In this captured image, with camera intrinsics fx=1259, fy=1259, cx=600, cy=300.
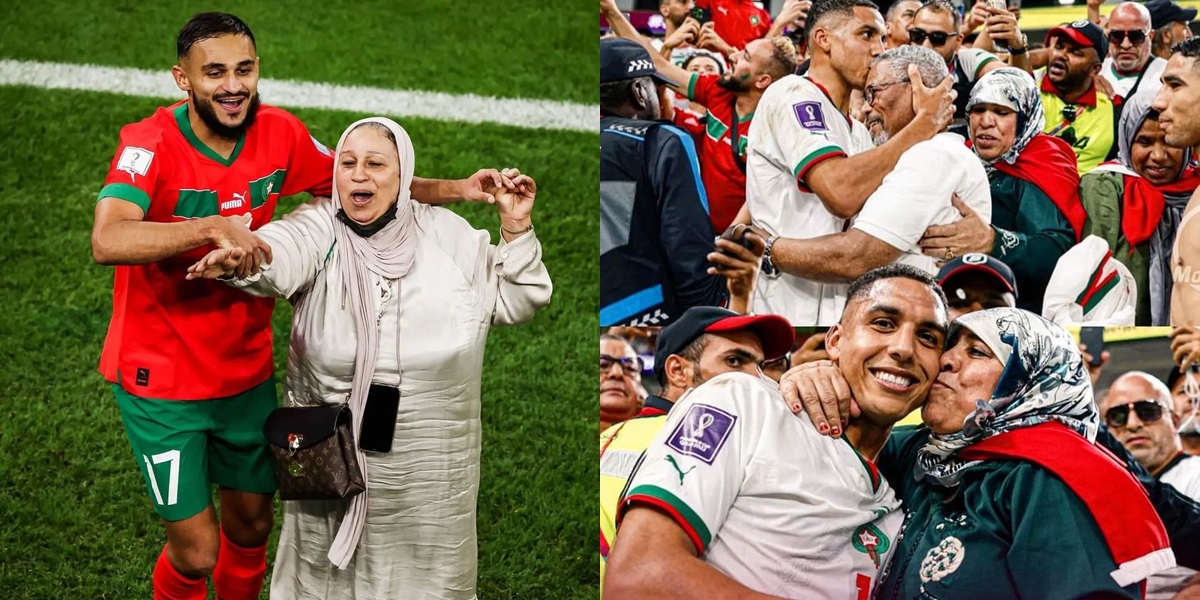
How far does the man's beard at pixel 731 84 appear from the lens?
2914 millimetres

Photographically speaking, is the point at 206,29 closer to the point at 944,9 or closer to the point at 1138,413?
the point at 944,9

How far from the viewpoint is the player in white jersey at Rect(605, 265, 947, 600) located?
102 inches

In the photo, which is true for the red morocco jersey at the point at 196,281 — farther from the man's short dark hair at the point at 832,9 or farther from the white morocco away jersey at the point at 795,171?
the man's short dark hair at the point at 832,9

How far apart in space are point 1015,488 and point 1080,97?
0.90 meters

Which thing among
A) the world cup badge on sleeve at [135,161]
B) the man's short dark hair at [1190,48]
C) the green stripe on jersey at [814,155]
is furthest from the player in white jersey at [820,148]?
the world cup badge on sleeve at [135,161]

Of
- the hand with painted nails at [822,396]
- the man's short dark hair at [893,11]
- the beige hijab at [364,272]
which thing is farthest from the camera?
the man's short dark hair at [893,11]

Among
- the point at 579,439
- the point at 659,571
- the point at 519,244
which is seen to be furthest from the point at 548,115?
the point at 659,571

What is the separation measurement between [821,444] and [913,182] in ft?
2.00

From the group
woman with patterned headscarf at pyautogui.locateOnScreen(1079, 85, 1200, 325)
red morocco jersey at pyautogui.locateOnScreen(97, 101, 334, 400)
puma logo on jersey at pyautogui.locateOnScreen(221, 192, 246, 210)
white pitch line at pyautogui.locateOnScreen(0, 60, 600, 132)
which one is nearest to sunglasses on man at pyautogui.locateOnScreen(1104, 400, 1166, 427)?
woman with patterned headscarf at pyautogui.locateOnScreen(1079, 85, 1200, 325)

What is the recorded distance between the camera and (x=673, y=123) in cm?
292

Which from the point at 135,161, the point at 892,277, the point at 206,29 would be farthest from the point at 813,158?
the point at 135,161

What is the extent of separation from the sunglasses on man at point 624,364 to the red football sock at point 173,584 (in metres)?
1.02

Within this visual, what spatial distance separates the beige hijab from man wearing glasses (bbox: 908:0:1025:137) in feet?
3.85

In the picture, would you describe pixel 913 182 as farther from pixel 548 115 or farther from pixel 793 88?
pixel 548 115
